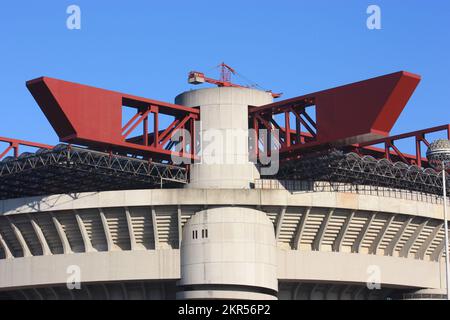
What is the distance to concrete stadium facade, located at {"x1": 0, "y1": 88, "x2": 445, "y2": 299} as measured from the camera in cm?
8262

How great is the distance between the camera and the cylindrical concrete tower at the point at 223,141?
3423 inches

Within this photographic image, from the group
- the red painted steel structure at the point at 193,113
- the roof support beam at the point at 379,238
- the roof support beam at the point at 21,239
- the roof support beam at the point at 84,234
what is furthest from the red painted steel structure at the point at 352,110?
the roof support beam at the point at 21,239

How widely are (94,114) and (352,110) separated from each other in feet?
72.1

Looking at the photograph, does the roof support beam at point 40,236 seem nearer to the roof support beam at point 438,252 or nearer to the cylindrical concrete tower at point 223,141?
the cylindrical concrete tower at point 223,141

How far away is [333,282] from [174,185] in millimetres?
17570

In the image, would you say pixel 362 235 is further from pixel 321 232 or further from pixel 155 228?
pixel 155 228

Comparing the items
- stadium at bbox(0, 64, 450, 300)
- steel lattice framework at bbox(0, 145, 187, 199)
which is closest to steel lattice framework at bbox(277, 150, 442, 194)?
stadium at bbox(0, 64, 450, 300)

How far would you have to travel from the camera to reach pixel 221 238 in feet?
270

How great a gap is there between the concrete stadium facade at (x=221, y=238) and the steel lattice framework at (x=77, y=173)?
81.0 inches

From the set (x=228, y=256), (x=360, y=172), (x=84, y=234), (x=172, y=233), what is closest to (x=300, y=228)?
(x=360, y=172)

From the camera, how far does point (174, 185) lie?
89312 mm

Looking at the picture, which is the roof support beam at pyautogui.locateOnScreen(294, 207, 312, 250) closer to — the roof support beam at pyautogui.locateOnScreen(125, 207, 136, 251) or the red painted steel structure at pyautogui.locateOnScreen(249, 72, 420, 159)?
the red painted steel structure at pyautogui.locateOnScreen(249, 72, 420, 159)

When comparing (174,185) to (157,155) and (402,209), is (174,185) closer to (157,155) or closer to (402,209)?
(157,155)

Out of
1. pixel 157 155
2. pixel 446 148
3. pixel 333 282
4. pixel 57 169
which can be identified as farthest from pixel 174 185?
pixel 446 148
